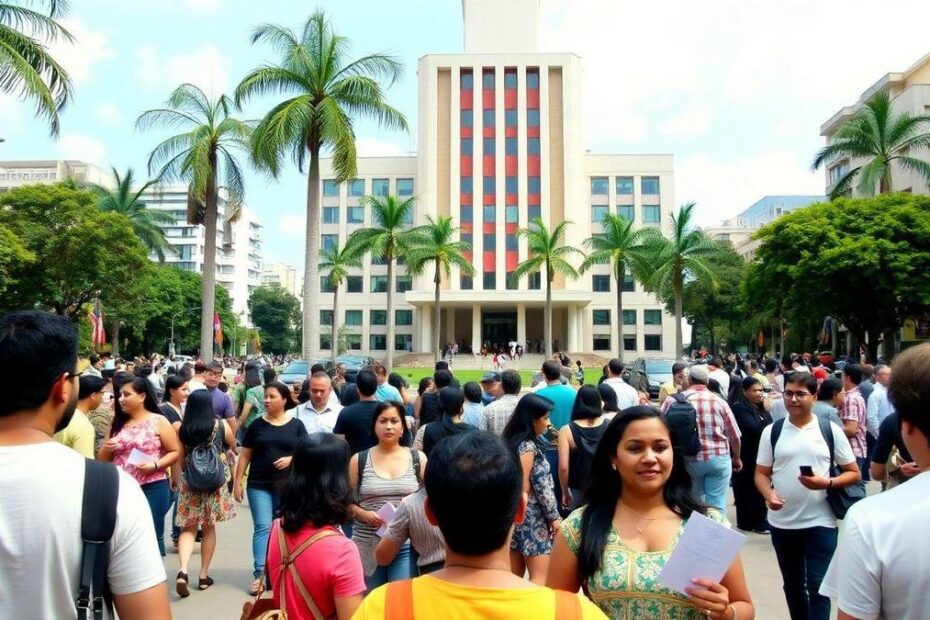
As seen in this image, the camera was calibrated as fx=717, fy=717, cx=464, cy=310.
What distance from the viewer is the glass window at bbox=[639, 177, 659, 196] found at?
212 feet

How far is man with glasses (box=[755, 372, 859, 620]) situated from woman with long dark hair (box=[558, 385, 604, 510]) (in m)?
1.45

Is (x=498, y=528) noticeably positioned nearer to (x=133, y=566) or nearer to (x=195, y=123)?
(x=133, y=566)

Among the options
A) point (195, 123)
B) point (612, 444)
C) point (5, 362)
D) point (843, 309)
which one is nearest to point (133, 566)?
point (5, 362)

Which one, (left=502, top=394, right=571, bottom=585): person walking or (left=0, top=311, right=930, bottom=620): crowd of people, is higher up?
(left=0, top=311, right=930, bottom=620): crowd of people

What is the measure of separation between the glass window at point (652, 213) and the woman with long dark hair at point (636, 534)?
63917mm

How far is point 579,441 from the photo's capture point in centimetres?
604

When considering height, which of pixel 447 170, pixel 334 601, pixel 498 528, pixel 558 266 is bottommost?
pixel 334 601

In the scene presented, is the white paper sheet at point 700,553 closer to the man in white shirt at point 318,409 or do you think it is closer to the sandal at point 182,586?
the sandal at point 182,586

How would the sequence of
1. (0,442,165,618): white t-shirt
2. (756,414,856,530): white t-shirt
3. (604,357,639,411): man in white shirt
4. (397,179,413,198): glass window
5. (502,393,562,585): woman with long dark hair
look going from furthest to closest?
(397,179,413,198): glass window, (604,357,639,411): man in white shirt, (502,393,562,585): woman with long dark hair, (756,414,856,530): white t-shirt, (0,442,165,618): white t-shirt

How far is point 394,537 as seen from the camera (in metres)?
3.86

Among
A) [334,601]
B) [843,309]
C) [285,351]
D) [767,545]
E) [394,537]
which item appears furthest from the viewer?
[285,351]

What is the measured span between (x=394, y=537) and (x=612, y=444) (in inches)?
60.0

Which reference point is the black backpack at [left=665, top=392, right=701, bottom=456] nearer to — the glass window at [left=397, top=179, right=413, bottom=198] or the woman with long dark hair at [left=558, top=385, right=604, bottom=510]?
the woman with long dark hair at [left=558, top=385, right=604, bottom=510]

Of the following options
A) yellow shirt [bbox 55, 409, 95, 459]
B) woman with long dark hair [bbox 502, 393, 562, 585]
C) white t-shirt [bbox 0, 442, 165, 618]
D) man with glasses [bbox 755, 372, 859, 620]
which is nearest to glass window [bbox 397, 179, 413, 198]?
yellow shirt [bbox 55, 409, 95, 459]
